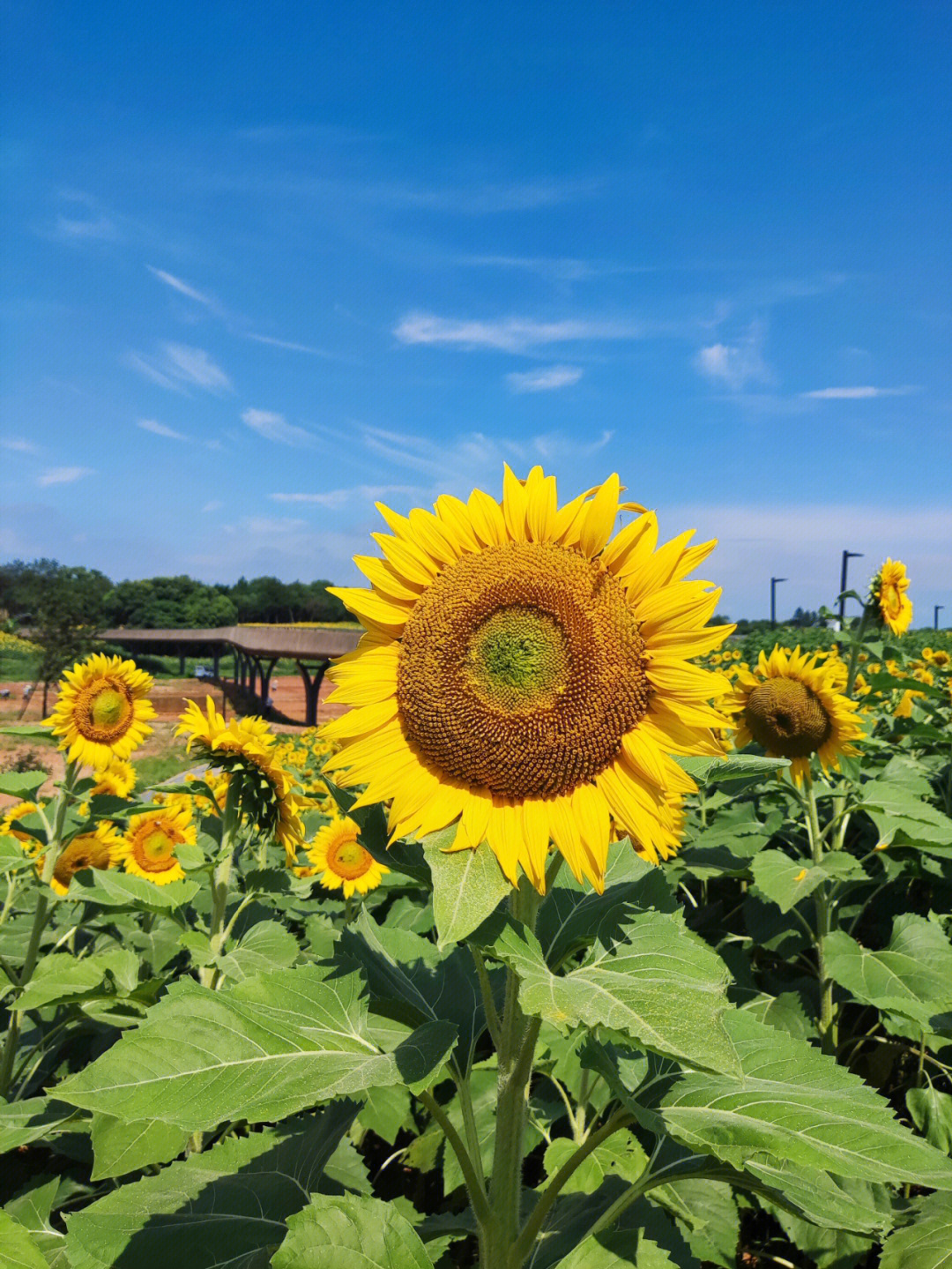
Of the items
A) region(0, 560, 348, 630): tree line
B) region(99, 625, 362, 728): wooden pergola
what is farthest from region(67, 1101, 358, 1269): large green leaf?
region(0, 560, 348, 630): tree line

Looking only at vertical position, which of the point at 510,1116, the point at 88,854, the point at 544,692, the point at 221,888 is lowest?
the point at 88,854

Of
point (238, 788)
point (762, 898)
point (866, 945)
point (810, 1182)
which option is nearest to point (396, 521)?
point (810, 1182)

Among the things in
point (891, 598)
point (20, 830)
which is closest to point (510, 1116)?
point (20, 830)

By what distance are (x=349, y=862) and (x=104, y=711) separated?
1424 millimetres

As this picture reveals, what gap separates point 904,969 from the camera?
3139 millimetres

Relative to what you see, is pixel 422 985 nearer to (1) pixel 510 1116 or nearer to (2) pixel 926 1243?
(1) pixel 510 1116

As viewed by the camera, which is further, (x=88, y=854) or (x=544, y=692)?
(x=88, y=854)

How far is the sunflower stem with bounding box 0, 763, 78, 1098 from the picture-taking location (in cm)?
293

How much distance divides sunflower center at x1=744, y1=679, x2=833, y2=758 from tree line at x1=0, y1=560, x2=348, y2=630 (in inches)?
1739

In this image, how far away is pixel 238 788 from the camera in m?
3.69

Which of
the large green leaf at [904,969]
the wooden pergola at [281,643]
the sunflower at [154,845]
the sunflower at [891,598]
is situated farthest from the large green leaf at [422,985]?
the wooden pergola at [281,643]

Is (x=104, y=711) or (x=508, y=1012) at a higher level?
(x=104, y=711)

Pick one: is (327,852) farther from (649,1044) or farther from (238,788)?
(649,1044)

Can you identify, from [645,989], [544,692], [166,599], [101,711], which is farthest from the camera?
[166,599]
